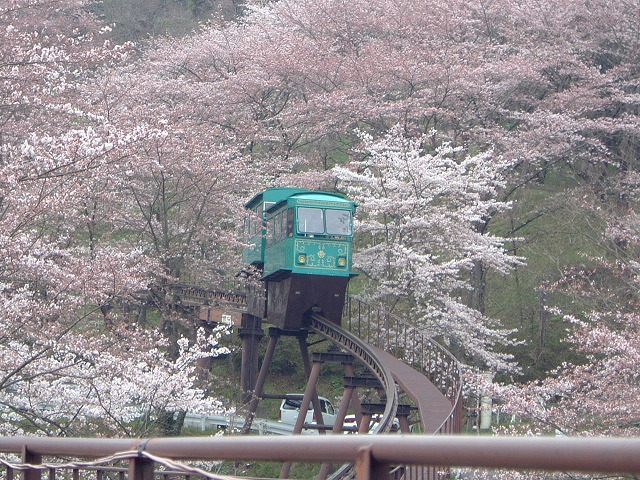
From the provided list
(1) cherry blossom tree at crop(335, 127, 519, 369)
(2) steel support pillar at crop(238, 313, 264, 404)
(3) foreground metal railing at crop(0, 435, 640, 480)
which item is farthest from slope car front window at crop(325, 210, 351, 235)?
(3) foreground metal railing at crop(0, 435, 640, 480)

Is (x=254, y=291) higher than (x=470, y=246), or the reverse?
(x=470, y=246)

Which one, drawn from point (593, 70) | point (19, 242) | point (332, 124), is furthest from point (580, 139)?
point (19, 242)

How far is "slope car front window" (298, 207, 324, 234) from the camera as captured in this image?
1733 cm

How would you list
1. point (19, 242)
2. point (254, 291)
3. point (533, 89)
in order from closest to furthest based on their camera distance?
1. point (19, 242)
2. point (254, 291)
3. point (533, 89)

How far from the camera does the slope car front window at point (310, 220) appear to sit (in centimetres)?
1733

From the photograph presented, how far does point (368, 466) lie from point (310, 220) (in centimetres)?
1522

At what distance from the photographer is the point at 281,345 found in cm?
2636

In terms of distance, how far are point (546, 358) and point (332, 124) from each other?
10.1m

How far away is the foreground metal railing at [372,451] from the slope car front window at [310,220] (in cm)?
1389

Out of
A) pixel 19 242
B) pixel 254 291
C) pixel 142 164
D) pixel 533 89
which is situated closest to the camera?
pixel 19 242

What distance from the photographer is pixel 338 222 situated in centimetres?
1778

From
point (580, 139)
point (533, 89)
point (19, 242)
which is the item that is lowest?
point (19, 242)

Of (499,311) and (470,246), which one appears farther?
(499,311)

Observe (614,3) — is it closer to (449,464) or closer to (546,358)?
(546,358)
